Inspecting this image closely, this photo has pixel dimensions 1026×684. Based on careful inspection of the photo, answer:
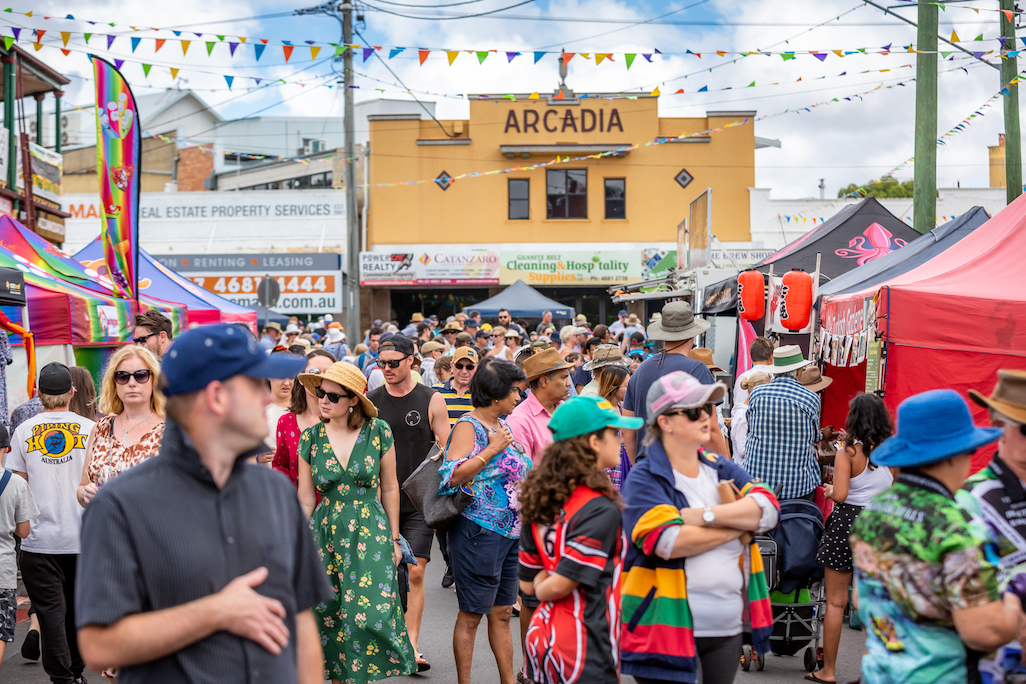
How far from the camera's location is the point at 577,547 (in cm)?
297

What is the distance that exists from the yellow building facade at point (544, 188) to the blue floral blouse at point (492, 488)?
21.3 metres

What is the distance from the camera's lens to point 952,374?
5.75 meters

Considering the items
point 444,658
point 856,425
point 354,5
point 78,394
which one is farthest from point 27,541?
point 354,5

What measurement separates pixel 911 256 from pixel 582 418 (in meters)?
6.34

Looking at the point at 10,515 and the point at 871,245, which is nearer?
the point at 10,515

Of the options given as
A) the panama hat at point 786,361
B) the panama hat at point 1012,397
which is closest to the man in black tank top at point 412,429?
the panama hat at point 786,361

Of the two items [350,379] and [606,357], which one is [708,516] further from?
[606,357]

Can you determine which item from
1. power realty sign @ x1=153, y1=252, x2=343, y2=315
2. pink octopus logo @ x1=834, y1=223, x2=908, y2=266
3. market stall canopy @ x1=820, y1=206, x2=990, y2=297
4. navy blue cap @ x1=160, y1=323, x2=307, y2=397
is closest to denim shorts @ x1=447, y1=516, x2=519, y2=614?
navy blue cap @ x1=160, y1=323, x2=307, y2=397

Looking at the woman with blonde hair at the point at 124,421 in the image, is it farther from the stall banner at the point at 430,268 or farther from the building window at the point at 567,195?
the building window at the point at 567,195

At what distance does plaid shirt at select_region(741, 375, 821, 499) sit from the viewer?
17.3 feet

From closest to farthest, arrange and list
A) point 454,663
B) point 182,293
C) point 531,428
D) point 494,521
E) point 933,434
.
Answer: point 933,434 < point 494,521 < point 531,428 < point 454,663 < point 182,293

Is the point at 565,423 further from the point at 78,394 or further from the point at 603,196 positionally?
the point at 603,196

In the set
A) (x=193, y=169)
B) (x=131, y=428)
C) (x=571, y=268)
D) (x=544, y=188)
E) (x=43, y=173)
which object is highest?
(x=193, y=169)

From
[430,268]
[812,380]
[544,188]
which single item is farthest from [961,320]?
[544,188]
